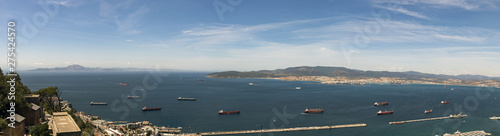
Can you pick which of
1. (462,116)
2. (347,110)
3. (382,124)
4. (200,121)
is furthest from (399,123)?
(200,121)

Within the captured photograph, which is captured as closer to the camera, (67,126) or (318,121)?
(67,126)

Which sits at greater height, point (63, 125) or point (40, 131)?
point (63, 125)

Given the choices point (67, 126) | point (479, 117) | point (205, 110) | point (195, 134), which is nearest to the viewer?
point (67, 126)

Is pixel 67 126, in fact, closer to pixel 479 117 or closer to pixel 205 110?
pixel 205 110

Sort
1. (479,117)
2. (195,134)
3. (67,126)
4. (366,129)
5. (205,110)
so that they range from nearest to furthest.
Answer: (67,126) → (195,134) → (366,129) → (479,117) → (205,110)

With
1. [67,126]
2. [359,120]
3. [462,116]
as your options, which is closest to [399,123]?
[359,120]

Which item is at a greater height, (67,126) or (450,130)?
(67,126)

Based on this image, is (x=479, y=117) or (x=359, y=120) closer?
(x=359, y=120)

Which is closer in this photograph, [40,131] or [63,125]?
[40,131]

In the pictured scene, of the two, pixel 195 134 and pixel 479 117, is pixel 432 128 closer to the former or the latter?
pixel 479 117
